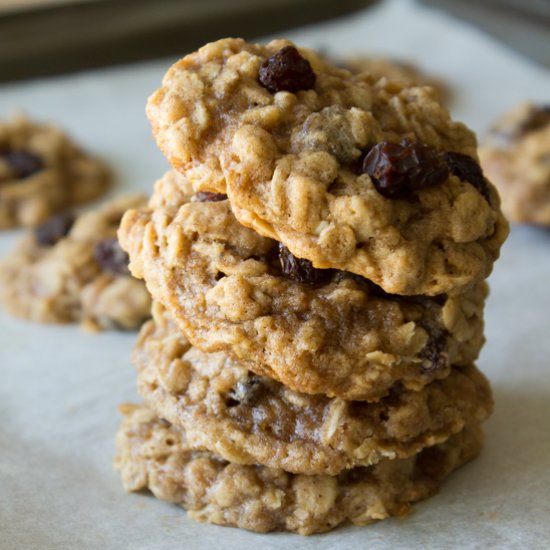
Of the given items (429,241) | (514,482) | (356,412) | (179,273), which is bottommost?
(514,482)

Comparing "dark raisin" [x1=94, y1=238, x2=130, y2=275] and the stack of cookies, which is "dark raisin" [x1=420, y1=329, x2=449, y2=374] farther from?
"dark raisin" [x1=94, y1=238, x2=130, y2=275]

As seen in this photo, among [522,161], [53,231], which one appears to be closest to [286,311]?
[53,231]

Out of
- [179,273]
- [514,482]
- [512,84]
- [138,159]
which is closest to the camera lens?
[179,273]

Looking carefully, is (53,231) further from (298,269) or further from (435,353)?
(435,353)

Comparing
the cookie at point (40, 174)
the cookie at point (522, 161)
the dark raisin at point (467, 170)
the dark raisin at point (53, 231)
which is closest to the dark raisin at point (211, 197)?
the dark raisin at point (467, 170)

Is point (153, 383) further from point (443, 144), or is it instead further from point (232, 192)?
point (443, 144)

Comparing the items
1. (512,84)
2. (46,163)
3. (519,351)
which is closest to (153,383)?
(519,351)
